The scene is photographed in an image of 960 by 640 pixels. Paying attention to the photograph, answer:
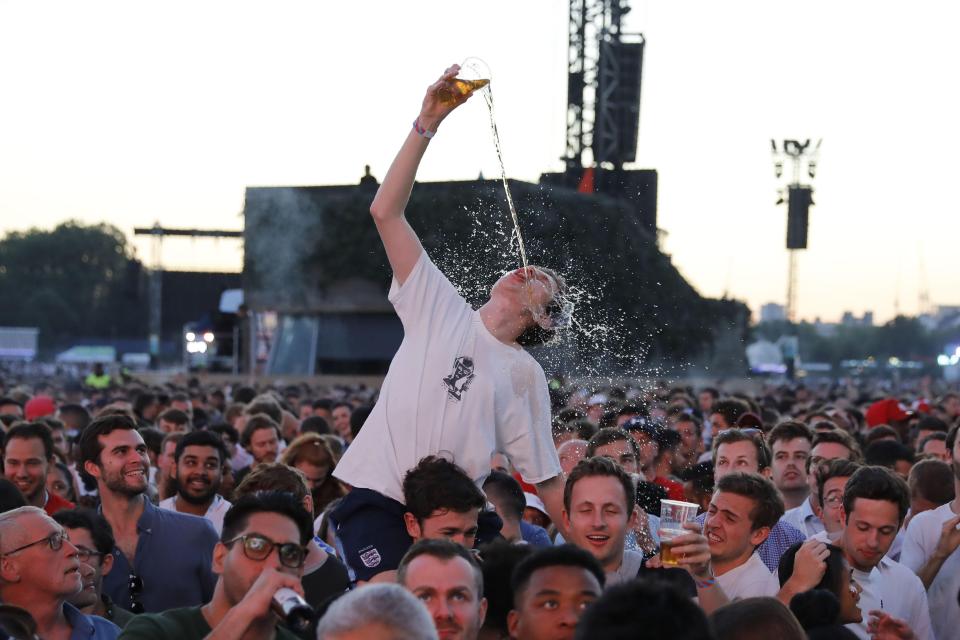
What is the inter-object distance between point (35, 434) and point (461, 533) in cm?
437

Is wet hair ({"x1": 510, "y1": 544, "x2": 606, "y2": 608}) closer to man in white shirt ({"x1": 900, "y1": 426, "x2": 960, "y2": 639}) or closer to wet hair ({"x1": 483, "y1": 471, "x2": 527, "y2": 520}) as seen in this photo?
man in white shirt ({"x1": 900, "y1": 426, "x2": 960, "y2": 639})

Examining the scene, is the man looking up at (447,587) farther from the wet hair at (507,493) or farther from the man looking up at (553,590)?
the wet hair at (507,493)

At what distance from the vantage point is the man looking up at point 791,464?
9.20 meters

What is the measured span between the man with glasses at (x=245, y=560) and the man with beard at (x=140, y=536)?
81.5 inches

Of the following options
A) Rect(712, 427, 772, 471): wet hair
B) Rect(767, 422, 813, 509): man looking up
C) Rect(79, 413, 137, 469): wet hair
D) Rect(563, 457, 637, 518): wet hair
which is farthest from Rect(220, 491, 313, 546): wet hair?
Rect(767, 422, 813, 509): man looking up

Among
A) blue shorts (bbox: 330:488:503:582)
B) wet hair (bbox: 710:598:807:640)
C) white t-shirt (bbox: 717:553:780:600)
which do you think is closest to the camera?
wet hair (bbox: 710:598:807:640)

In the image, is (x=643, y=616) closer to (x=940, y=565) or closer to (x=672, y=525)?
(x=672, y=525)

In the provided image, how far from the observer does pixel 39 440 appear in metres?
8.52

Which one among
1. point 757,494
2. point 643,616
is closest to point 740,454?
point 757,494

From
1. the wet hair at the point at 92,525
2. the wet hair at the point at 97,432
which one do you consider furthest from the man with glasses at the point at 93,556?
the wet hair at the point at 97,432

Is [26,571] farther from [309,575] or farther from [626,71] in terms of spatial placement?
[626,71]

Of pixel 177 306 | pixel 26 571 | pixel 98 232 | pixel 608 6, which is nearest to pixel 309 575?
Answer: pixel 26 571

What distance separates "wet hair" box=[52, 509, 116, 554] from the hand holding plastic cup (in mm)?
2745

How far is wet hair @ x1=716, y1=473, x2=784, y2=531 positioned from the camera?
6281 mm
